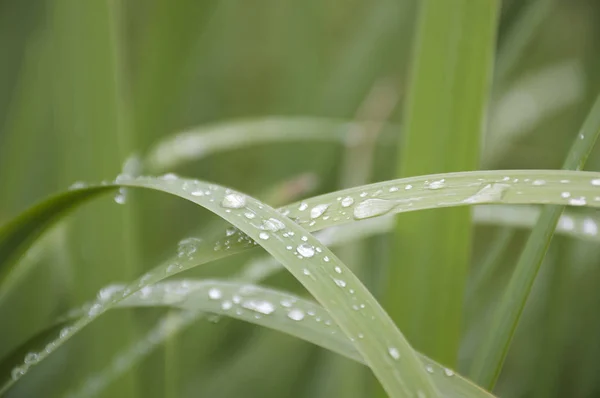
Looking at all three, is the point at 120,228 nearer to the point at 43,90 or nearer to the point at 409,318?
the point at 409,318

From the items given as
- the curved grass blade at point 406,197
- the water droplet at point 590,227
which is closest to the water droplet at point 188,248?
the curved grass blade at point 406,197

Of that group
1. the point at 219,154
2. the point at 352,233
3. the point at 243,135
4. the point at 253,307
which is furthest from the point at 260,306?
the point at 219,154

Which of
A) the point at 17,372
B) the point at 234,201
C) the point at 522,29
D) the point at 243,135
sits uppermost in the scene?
the point at 522,29

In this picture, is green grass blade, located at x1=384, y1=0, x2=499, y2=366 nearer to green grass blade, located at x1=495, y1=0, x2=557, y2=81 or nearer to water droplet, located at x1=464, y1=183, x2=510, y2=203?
water droplet, located at x1=464, y1=183, x2=510, y2=203

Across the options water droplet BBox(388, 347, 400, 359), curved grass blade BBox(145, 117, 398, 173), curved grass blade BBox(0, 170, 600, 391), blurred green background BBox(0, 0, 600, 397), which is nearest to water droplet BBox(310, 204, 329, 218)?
curved grass blade BBox(0, 170, 600, 391)

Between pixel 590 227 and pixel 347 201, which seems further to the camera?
pixel 590 227

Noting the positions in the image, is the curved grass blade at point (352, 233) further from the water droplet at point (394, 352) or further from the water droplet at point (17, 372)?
the water droplet at point (394, 352)

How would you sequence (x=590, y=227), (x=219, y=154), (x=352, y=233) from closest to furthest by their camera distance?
(x=590, y=227) < (x=352, y=233) < (x=219, y=154)

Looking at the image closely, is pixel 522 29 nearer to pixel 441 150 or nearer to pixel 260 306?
pixel 441 150
